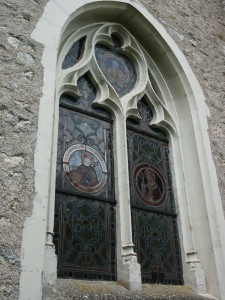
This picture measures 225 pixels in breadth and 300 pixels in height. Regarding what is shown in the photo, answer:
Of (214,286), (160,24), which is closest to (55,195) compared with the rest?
(214,286)

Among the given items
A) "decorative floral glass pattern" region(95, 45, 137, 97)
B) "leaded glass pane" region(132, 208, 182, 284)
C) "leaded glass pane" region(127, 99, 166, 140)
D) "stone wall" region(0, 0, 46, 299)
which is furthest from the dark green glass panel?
"decorative floral glass pattern" region(95, 45, 137, 97)

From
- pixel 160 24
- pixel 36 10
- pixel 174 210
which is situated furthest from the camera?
pixel 160 24

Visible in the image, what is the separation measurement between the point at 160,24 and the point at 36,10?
182 cm

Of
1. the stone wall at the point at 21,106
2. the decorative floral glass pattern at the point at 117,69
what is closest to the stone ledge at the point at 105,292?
the stone wall at the point at 21,106

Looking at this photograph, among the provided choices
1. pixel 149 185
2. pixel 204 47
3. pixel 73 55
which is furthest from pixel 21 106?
pixel 204 47

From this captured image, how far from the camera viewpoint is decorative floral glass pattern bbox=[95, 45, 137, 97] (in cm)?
416

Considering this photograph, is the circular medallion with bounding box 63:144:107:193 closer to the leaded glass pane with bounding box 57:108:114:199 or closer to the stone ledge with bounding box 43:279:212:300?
the leaded glass pane with bounding box 57:108:114:199

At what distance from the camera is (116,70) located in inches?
169

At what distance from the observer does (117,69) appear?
170 inches

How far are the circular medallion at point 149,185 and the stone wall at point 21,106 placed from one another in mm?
649

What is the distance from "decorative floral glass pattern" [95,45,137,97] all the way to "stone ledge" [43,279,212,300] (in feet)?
6.86

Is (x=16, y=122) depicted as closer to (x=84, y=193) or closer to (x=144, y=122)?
(x=84, y=193)

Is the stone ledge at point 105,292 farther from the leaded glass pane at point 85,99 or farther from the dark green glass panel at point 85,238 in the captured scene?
the leaded glass pane at point 85,99

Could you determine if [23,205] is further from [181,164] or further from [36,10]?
[181,164]
